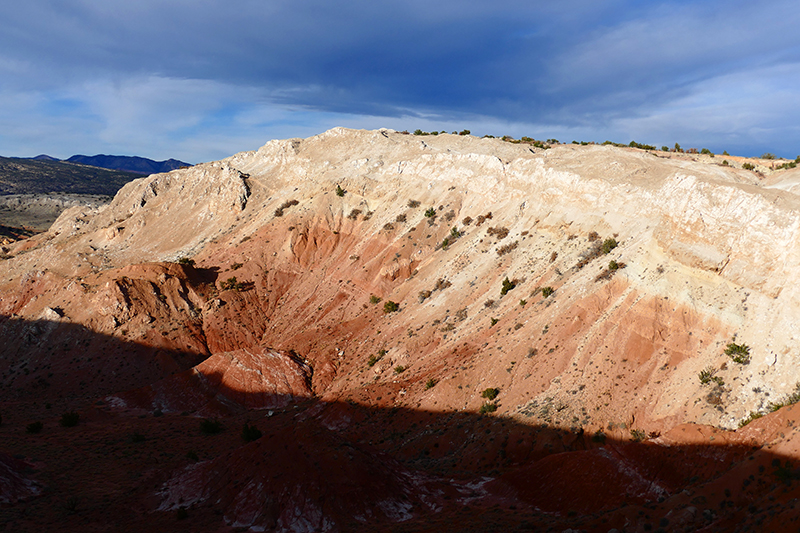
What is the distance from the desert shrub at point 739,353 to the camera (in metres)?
22.4

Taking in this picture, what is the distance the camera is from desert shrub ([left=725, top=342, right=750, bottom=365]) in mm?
22391

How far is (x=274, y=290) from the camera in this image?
48.9 meters

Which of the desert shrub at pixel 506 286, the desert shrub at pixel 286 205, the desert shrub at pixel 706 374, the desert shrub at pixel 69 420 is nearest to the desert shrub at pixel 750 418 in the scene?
the desert shrub at pixel 706 374

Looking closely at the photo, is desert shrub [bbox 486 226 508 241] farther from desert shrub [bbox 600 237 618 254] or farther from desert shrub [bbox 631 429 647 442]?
desert shrub [bbox 631 429 647 442]

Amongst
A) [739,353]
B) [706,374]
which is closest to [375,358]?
[706,374]

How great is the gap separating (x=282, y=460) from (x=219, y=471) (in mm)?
3967

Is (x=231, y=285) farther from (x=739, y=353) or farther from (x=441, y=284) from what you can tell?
(x=739, y=353)

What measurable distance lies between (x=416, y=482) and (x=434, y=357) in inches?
465

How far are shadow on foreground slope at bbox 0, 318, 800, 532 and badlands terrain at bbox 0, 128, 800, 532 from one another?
128 millimetres

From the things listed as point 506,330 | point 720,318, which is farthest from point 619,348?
point 506,330

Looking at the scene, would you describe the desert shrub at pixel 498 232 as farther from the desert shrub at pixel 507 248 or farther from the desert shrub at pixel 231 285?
the desert shrub at pixel 231 285

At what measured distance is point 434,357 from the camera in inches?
1316

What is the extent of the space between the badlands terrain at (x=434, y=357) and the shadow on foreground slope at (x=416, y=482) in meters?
0.13

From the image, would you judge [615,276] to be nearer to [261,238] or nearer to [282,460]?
[282,460]
